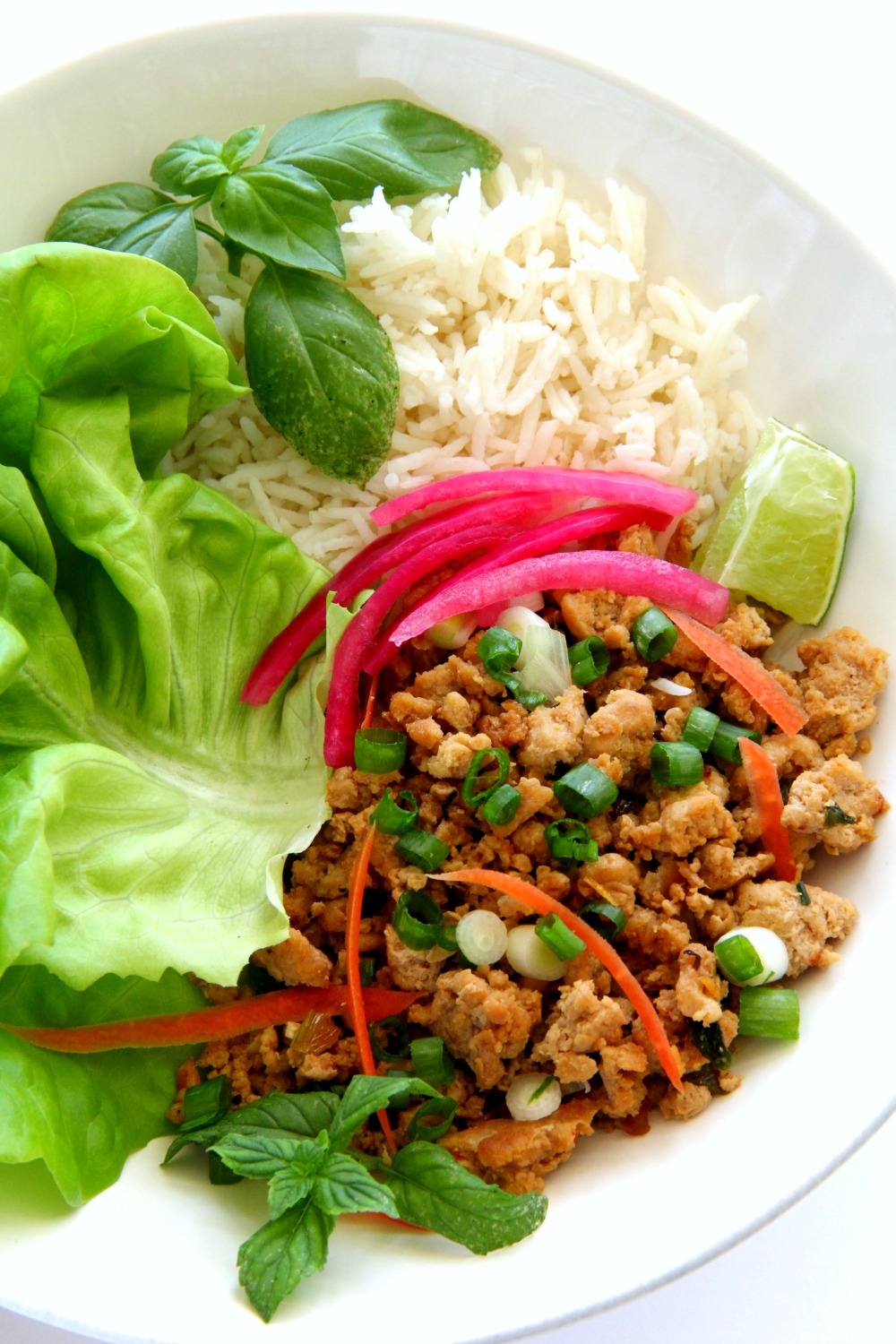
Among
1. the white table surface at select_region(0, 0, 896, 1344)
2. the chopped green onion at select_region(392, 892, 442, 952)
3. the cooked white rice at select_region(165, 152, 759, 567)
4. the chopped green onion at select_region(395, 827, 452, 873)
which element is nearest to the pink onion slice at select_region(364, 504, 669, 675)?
the cooked white rice at select_region(165, 152, 759, 567)

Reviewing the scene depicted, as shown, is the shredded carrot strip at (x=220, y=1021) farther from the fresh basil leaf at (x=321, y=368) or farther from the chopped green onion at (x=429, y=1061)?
the fresh basil leaf at (x=321, y=368)

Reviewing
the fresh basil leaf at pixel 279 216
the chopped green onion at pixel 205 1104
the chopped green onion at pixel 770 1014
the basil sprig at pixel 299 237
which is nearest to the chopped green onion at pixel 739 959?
the chopped green onion at pixel 770 1014

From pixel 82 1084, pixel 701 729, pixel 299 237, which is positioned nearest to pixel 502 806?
pixel 701 729

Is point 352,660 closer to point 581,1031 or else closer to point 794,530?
point 581,1031

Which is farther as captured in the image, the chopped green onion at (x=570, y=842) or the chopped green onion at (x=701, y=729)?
the chopped green onion at (x=701, y=729)

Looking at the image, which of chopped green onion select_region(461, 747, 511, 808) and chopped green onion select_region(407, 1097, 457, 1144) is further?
chopped green onion select_region(461, 747, 511, 808)

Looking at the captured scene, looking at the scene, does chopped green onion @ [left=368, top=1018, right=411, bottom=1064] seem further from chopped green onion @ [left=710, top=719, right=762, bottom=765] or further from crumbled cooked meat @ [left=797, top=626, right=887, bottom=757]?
crumbled cooked meat @ [left=797, top=626, right=887, bottom=757]
